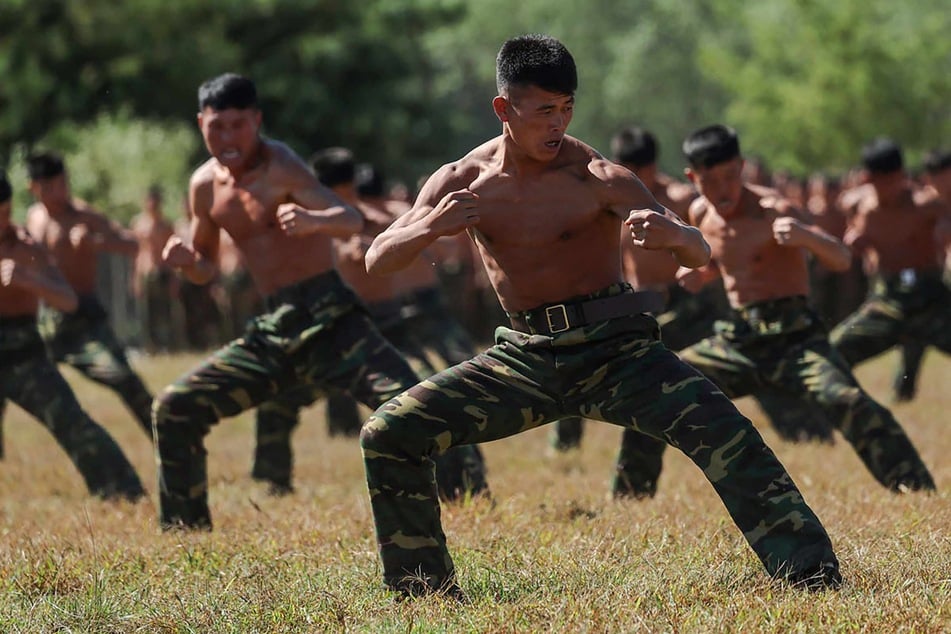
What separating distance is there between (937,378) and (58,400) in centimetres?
948

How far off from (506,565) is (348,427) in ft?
22.0

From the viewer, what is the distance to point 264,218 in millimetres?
7930

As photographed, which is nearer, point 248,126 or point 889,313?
Result: point 248,126

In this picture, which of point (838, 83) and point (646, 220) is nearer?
point (646, 220)

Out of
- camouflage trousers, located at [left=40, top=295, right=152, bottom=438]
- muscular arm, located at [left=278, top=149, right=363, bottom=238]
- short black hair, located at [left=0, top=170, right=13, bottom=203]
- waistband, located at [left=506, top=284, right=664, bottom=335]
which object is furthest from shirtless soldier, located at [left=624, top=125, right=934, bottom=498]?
camouflage trousers, located at [left=40, top=295, right=152, bottom=438]

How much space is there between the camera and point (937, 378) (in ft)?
51.3

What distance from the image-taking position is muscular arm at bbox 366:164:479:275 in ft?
17.8

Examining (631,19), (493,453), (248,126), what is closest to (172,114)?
(493,453)

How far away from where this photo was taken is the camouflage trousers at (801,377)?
8031mm

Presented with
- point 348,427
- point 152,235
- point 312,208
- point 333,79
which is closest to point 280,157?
point 312,208

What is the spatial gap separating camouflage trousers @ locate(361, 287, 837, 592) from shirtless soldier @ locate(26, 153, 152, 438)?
19.1ft

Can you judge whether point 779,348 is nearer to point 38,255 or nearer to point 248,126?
point 248,126

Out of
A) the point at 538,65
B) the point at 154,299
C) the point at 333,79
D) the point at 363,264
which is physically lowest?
the point at 154,299

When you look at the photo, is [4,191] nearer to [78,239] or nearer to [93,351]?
[93,351]
